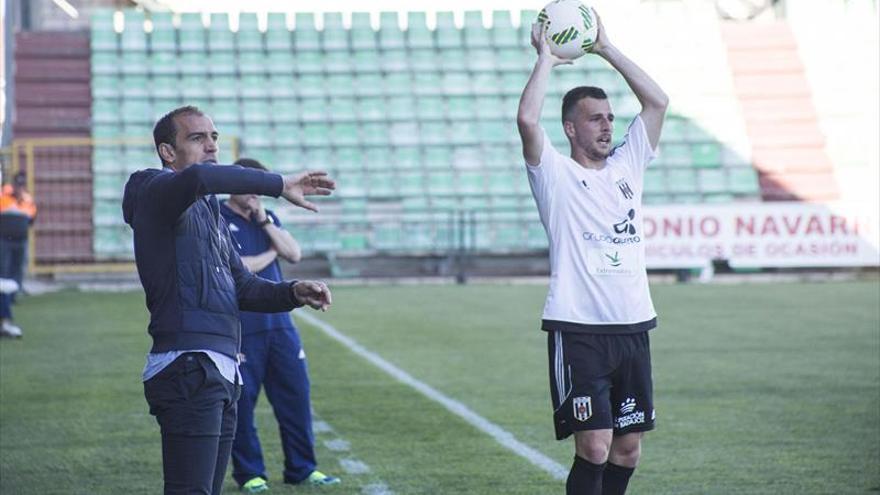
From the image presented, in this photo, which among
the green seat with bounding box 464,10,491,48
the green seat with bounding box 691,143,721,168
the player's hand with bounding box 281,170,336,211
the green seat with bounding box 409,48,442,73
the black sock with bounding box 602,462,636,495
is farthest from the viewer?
the green seat with bounding box 464,10,491,48

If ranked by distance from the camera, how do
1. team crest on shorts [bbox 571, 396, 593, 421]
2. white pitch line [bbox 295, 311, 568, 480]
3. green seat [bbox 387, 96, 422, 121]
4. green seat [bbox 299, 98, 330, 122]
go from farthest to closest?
green seat [bbox 387, 96, 422, 121]
green seat [bbox 299, 98, 330, 122]
white pitch line [bbox 295, 311, 568, 480]
team crest on shorts [bbox 571, 396, 593, 421]

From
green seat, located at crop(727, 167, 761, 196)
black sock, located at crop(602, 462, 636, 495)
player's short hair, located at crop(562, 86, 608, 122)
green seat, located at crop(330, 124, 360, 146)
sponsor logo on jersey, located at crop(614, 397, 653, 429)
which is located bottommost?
black sock, located at crop(602, 462, 636, 495)

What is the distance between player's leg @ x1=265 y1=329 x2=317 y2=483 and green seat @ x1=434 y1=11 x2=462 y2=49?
87.8 feet

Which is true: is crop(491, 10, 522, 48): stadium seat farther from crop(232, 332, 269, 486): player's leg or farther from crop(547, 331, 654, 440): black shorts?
crop(547, 331, 654, 440): black shorts

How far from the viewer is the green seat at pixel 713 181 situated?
3225cm

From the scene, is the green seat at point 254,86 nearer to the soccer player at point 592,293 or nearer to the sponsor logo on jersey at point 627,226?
the soccer player at point 592,293

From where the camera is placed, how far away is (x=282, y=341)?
9008mm

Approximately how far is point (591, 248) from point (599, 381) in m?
0.55

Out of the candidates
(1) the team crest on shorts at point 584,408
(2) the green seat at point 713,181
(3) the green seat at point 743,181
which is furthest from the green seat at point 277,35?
(1) the team crest on shorts at point 584,408

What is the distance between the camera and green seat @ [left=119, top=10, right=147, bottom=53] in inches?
1352

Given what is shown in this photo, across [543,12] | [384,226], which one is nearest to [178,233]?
[543,12]

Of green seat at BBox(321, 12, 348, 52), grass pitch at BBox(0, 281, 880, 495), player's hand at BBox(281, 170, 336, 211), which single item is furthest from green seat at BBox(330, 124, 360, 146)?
player's hand at BBox(281, 170, 336, 211)

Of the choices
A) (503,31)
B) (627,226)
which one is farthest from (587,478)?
(503,31)

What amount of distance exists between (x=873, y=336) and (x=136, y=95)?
2025cm
